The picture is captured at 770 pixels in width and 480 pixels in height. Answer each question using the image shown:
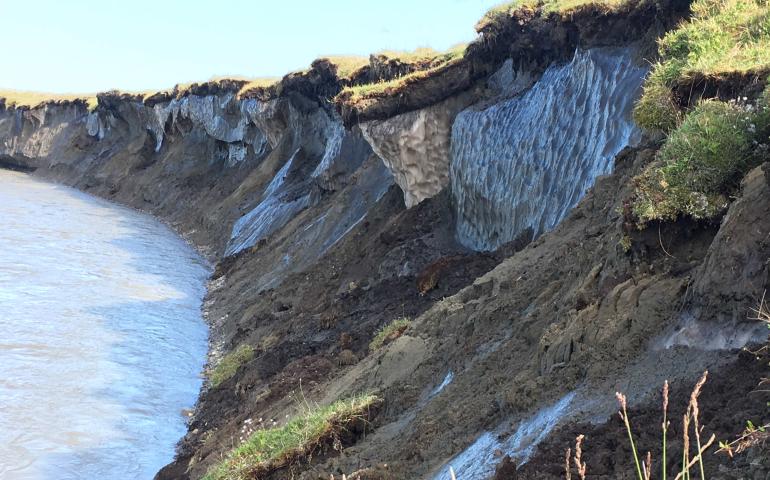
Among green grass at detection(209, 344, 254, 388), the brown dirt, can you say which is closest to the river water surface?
green grass at detection(209, 344, 254, 388)

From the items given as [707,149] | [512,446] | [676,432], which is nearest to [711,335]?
[676,432]

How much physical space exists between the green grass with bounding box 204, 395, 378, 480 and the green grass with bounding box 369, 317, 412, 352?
116 inches

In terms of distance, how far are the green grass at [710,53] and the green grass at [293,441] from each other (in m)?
4.99

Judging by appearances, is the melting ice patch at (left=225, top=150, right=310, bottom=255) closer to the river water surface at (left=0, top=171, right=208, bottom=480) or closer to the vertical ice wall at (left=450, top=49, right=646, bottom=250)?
the river water surface at (left=0, top=171, right=208, bottom=480)

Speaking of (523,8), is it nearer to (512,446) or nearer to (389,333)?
(389,333)

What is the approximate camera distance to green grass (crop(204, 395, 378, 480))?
8.47 meters

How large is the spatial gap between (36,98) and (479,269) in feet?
231

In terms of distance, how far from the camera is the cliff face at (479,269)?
557 cm

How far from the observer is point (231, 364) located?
16484 mm

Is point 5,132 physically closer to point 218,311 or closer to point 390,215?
point 218,311

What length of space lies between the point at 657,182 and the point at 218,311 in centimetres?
1860

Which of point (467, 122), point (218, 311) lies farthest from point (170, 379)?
point (467, 122)

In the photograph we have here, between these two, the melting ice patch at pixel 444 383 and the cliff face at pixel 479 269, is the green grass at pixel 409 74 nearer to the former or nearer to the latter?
the cliff face at pixel 479 269

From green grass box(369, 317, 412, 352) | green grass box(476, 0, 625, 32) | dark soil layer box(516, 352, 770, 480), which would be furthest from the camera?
green grass box(476, 0, 625, 32)
